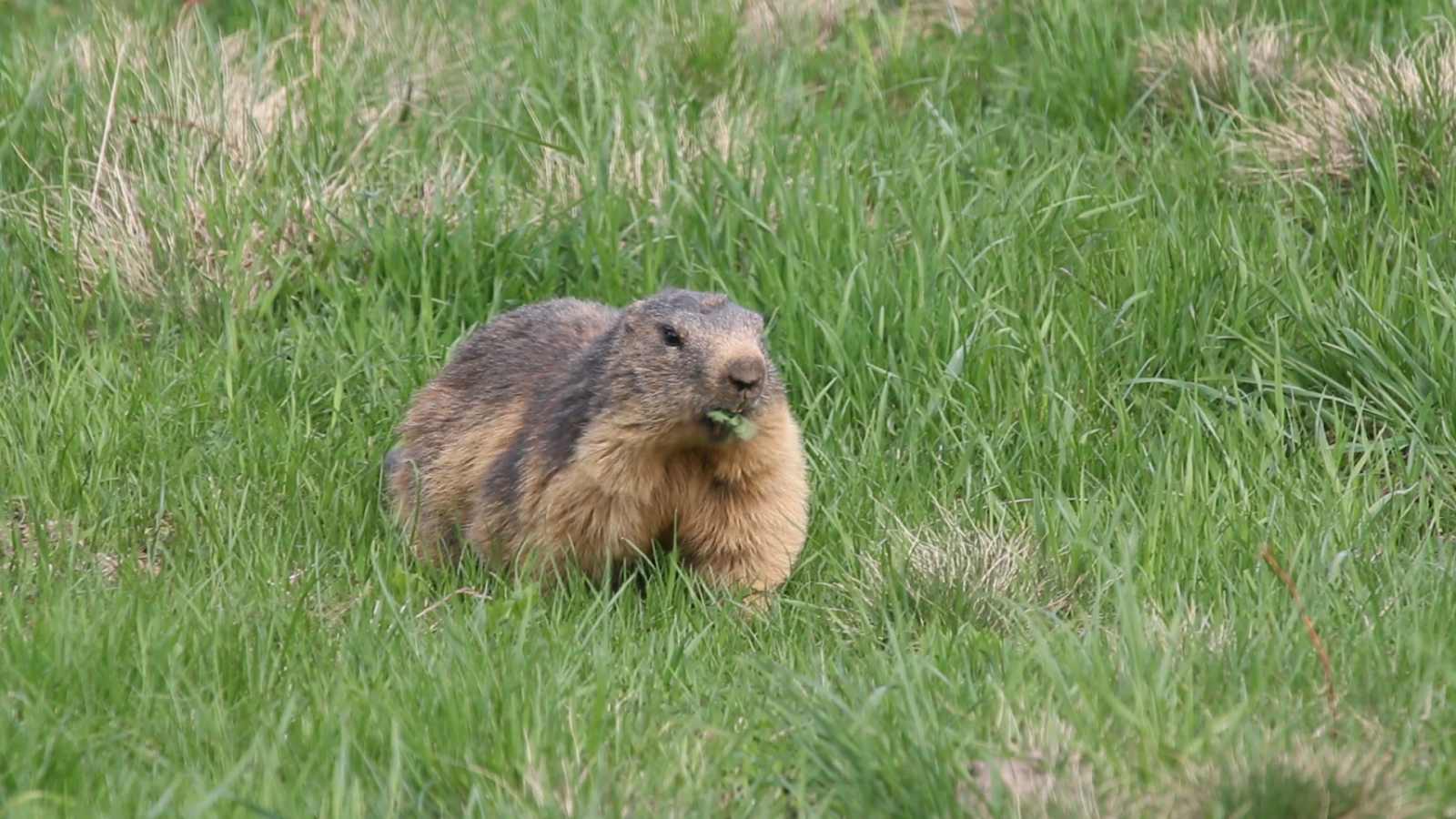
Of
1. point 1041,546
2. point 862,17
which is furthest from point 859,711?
point 862,17

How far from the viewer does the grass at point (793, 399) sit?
3324 millimetres

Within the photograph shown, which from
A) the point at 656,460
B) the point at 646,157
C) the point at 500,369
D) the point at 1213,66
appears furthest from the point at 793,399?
the point at 1213,66

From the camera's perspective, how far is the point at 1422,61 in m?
6.07

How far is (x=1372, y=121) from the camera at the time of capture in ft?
20.0

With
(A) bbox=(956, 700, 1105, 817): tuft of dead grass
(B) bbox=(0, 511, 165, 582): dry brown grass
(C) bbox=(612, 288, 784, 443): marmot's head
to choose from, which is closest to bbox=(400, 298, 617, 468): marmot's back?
(C) bbox=(612, 288, 784, 443): marmot's head

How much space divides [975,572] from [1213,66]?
322cm

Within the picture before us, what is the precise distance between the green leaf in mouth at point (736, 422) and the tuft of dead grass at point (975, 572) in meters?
0.46

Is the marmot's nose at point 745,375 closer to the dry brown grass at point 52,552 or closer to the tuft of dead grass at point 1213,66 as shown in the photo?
the dry brown grass at point 52,552

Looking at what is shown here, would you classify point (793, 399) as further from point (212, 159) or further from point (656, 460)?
point (212, 159)

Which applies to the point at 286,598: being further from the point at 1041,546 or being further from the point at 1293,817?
the point at 1293,817

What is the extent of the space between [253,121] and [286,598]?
2700mm

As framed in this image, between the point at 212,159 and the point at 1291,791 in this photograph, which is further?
the point at 212,159

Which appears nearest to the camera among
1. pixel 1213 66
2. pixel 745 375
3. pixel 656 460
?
pixel 745 375

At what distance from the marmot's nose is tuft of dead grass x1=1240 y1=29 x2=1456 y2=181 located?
2755 millimetres
